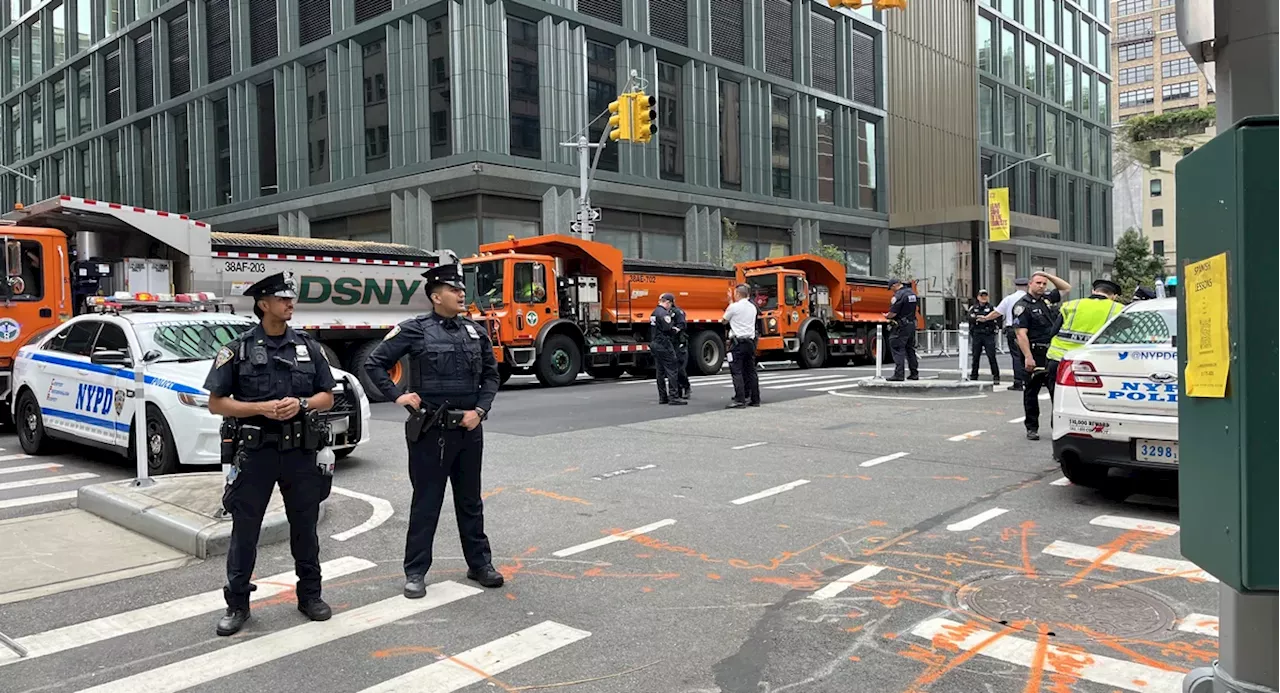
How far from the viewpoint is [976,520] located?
645cm

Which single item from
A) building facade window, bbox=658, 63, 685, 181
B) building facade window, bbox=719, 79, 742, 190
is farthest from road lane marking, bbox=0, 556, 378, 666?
building facade window, bbox=719, 79, 742, 190

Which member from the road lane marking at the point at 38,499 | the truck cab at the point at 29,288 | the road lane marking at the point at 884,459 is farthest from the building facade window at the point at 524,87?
the road lane marking at the point at 38,499

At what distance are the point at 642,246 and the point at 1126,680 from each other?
31.8m

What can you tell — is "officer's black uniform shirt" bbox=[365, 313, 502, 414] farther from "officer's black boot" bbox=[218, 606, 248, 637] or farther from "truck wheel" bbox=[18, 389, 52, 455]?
"truck wheel" bbox=[18, 389, 52, 455]

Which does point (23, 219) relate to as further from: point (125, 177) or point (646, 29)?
point (125, 177)

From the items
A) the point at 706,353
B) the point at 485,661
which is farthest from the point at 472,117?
the point at 485,661

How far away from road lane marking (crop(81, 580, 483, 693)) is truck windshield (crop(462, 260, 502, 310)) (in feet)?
43.7

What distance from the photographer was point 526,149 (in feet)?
102

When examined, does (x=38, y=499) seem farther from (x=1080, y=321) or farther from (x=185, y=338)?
(x=1080, y=321)

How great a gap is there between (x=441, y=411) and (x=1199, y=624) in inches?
149

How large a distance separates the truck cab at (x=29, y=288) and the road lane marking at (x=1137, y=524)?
12.4 m

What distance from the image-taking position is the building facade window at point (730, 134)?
3778 cm

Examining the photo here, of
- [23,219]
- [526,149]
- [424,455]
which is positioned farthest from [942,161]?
[424,455]

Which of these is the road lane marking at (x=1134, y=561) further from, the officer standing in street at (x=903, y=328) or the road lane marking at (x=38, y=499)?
the officer standing in street at (x=903, y=328)
